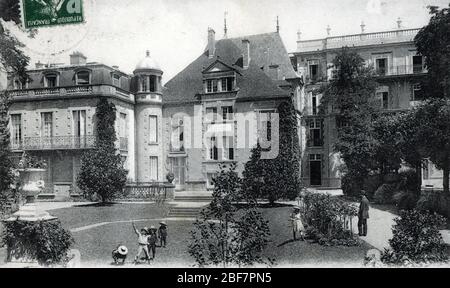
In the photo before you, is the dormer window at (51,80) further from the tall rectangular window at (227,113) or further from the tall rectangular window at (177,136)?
the tall rectangular window at (227,113)

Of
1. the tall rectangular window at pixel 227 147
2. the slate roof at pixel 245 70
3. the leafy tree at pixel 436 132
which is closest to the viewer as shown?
the leafy tree at pixel 436 132

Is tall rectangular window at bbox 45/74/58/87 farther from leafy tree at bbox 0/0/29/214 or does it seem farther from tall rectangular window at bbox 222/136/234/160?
tall rectangular window at bbox 222/136/234/160

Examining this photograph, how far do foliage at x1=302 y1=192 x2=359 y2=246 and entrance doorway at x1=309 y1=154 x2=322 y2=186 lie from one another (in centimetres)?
1275

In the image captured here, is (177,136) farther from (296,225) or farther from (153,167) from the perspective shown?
(296,225)

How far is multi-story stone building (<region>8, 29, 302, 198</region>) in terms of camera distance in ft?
56.4

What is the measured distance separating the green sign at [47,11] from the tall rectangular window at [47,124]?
7.13 meters

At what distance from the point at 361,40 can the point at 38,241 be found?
16263 mm

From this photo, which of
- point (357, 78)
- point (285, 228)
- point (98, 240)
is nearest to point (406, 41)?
point (357, 78)

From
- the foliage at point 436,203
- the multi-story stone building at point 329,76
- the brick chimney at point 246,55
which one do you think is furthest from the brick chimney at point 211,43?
the foliage at point 436,203

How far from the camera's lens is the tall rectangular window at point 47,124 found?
16025 mm

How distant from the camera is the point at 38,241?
8734 mm

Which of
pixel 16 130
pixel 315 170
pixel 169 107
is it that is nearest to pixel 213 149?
pixel 169 107

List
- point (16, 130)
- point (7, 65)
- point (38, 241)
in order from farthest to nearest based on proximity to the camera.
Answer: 1. point (16, 130)
2. point (7, 65)
3. point (38, 241)
